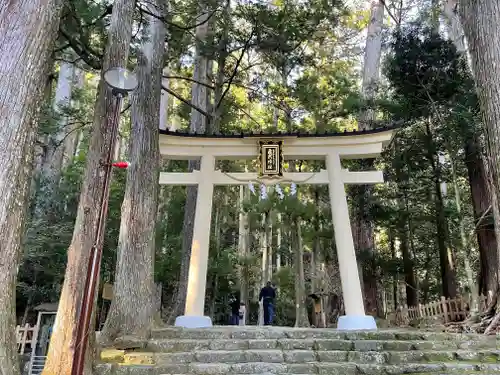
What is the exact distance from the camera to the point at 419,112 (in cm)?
902

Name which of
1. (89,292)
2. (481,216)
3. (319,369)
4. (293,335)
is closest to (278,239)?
(481,216)

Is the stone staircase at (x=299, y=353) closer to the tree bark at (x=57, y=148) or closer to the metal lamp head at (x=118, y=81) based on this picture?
the metal lamp head at (x=118, y=81)

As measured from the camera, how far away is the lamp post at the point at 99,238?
2873mm

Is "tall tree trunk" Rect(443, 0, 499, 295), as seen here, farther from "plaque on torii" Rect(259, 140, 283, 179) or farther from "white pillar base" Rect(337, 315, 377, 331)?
"plaque on torii" Rect(259, 140, 283, 179)

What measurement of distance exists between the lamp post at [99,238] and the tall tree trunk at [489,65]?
3215 mm

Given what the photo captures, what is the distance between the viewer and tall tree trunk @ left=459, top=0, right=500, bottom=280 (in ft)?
11.2

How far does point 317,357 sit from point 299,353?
0.23 metres

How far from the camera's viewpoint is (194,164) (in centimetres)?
1041

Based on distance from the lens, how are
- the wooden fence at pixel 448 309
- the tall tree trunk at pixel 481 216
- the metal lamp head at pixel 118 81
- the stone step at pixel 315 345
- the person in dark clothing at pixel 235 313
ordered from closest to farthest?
1. the metal lamp head at pixel 118 81
2. the stone step at pixel 315 345
3. the wooden fence at pixel 448 309
4. the tall tree trunk at pixel 481 216
5. the person in dark clothing at pixel 235 313

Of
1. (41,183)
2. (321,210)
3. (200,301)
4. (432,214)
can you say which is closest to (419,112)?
(432,214)

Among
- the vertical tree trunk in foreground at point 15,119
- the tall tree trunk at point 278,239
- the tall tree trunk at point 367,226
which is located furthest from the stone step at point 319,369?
the tall tree trunk at point 278,239

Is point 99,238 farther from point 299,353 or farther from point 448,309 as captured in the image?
point 448,309

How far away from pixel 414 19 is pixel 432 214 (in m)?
4.94

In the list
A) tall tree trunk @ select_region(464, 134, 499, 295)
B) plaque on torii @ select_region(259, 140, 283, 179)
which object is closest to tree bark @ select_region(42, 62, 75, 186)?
plaque on torii @ select_region(259, 140, 283, 179)
